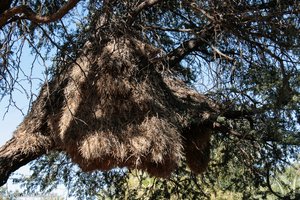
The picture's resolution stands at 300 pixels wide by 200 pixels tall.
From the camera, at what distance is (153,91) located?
5363 millimetres

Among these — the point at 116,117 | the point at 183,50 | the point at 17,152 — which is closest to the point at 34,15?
the point at 116,117

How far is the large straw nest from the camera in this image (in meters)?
4.87

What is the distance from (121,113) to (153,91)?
1.44ft

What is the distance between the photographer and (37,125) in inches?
221

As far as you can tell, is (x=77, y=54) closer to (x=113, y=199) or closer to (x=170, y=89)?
(x=170, y=89)

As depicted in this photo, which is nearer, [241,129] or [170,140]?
[170,140]

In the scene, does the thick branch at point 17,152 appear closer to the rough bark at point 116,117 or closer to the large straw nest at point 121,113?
the rough bark at point 116,117

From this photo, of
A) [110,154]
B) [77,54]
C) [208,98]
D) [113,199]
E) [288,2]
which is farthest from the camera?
[113,199]

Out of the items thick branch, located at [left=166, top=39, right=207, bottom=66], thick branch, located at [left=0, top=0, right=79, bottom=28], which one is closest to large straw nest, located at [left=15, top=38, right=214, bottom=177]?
thick branch, located at [left=166, top=39, right=207, bottom=66]

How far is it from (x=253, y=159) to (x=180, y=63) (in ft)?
4.84

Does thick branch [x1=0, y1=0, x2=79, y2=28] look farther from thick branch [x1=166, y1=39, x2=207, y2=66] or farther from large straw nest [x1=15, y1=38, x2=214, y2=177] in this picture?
thick branch [x1=166, y1=39, x2=207, y2=66]

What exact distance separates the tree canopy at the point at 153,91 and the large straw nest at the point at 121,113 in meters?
0.01

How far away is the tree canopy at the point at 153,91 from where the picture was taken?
194 inches

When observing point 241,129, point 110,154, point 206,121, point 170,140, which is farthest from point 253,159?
point 110,154
